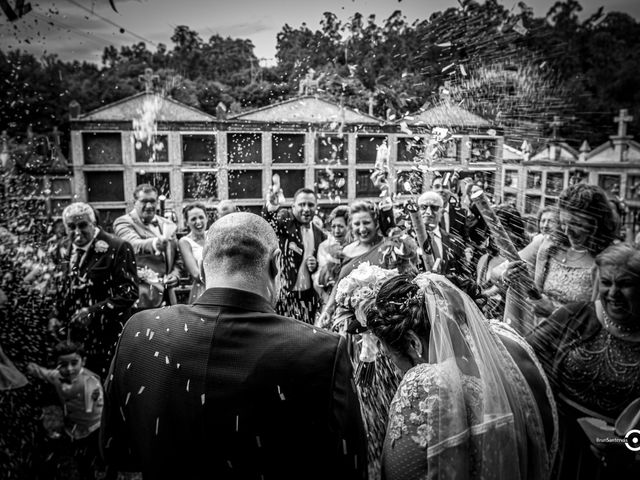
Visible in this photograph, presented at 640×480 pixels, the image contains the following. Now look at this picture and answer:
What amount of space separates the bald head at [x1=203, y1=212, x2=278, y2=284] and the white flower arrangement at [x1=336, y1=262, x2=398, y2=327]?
0.58 metres

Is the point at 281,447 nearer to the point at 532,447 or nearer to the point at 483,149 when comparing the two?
the point at 532,447

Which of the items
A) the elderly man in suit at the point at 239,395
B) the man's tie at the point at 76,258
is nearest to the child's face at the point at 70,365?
the man's tie at the point at 76,258

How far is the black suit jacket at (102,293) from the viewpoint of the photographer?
3881mm

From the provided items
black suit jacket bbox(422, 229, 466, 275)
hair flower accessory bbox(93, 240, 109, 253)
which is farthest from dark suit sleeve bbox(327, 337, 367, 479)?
hair flower accessory bbox(93, 240, 109, 253)

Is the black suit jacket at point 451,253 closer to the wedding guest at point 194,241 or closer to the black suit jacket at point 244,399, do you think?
the wedding guest at point 194,241

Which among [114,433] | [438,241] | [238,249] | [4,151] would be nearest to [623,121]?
[438,241]

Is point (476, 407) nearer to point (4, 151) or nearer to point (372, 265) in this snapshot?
point (372, 265)

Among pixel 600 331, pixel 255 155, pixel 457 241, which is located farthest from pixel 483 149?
pixel 255 155

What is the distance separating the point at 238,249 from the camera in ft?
5.20

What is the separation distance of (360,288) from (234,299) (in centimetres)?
75

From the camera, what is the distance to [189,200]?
6000 mm

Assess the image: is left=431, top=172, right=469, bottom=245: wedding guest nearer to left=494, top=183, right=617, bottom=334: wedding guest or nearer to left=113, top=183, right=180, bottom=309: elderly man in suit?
left=494, top=183, right=617, bottom=334: wedding guest

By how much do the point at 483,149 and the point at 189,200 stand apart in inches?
146

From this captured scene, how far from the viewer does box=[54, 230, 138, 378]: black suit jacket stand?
3881mm
